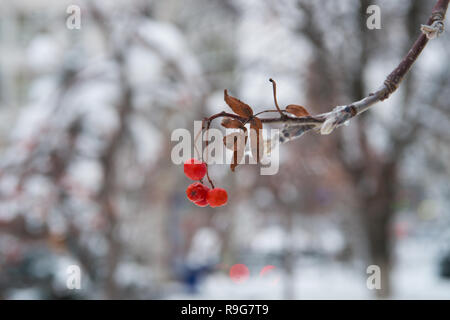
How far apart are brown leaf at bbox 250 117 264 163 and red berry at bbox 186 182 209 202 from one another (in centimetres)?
28

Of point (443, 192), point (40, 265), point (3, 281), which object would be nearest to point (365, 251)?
point (3, 281)

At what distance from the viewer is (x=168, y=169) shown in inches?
301

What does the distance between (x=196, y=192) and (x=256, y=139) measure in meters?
0.32

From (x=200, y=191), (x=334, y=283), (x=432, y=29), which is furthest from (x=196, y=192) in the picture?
(x=334, y=283)

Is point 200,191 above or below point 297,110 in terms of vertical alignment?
below

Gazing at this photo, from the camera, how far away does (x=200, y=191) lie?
135cm

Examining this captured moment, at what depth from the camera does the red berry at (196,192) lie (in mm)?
1317

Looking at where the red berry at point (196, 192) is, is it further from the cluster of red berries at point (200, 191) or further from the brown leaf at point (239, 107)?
the brown leaf at point (239, 107)

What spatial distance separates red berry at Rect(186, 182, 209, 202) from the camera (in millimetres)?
1317

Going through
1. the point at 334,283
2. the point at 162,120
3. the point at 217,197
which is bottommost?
the point at 217,197

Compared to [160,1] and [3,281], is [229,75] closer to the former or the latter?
[160,1]

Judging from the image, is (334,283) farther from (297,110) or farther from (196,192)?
(297,110)

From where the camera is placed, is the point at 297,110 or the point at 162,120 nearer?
the point at 297,110

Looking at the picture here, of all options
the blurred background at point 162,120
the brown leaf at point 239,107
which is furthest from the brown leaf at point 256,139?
the blurred background at point 162,120
